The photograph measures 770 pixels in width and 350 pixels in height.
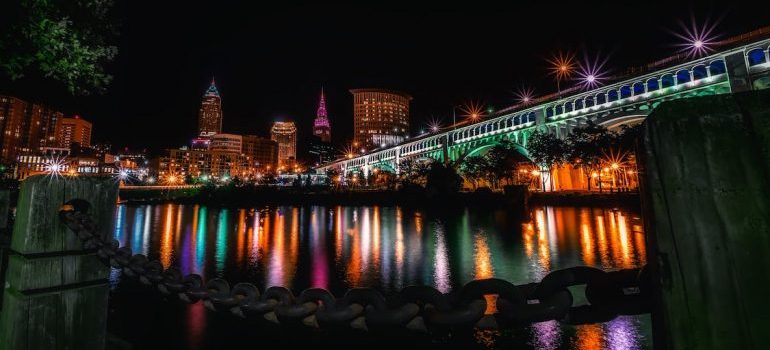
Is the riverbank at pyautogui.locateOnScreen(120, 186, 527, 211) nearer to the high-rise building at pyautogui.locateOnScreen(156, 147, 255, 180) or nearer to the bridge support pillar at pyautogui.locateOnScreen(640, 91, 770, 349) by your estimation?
the bridge support pillar at pyautogui.locateOnScreen(640, 91, 770, 349)

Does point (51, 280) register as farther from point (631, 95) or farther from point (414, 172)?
point (414, 172)

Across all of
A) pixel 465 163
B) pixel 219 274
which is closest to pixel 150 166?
pixel 465 163

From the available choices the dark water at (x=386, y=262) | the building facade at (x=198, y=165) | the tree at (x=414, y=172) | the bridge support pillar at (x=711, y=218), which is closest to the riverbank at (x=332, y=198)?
the dark water at (x=386, y=262)

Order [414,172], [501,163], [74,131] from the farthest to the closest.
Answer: [74,131] → [414,172] → [501,163]

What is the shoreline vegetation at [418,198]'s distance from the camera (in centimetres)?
2728

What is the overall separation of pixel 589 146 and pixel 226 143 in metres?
165

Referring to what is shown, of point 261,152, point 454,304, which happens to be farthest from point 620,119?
point 261,152

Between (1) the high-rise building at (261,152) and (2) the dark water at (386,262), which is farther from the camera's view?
(1) the high-rise building at (261,152)

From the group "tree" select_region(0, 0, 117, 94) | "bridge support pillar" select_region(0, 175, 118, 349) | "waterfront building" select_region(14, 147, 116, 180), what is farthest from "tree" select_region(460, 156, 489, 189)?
"waterfront building" select_region(14, 147, 116, 180)

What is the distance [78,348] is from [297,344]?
202 centimetres

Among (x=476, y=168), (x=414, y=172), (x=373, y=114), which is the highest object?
(x=373, y=114)

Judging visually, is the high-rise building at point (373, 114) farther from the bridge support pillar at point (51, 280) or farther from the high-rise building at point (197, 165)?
the bridge support pillar at point (51, 280)

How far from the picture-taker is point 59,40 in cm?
529

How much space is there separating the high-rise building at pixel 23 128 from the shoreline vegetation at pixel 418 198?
96177 mm
